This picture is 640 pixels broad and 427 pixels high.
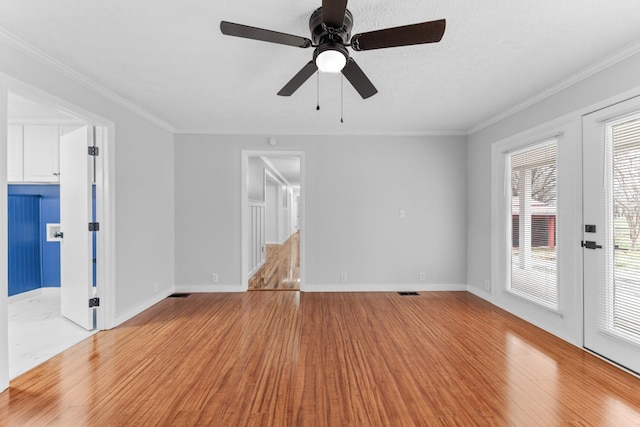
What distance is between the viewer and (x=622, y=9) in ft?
5.62

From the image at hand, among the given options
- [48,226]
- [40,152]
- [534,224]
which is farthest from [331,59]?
[48,226]

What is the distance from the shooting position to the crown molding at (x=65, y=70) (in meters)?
1.96

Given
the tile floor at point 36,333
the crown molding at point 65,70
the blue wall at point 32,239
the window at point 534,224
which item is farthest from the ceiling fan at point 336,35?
the blue wall at point 32,239

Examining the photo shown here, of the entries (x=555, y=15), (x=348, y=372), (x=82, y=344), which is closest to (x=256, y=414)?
(x=348, y=372)

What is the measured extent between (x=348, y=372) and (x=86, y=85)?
3.54 m

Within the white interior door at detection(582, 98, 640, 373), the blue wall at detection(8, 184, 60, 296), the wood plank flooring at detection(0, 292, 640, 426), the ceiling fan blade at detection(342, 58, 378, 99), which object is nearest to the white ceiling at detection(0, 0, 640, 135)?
the ceiling fan blade at detection(342, 58, 378, 99)

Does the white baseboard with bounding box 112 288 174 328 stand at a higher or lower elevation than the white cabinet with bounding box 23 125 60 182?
lower

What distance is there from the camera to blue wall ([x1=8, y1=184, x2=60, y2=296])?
3676mm

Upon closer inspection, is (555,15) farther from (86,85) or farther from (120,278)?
(120,278)

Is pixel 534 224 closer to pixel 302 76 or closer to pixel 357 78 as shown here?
pixel 357 78

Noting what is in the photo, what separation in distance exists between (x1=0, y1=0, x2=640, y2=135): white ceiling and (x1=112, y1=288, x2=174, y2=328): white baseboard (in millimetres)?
2448

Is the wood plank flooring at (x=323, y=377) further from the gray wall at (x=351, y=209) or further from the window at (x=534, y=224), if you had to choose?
the gray wall at (x=351, y=209)

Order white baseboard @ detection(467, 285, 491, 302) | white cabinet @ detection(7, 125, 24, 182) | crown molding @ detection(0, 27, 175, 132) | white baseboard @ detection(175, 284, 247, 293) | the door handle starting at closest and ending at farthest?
crown molding @ detection(0, 27, 175, 132), the door handle, white cabinet @ detection(7, 125, 24, 182), white baseboard @ detection(467, 285, 491, 302), white baseboard @ detection(175, 284, 247, 293)

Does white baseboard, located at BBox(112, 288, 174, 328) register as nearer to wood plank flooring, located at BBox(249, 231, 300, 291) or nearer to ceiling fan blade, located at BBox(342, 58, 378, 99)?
wood plank flooring, located at BBox(249, 231, 300, 291)
